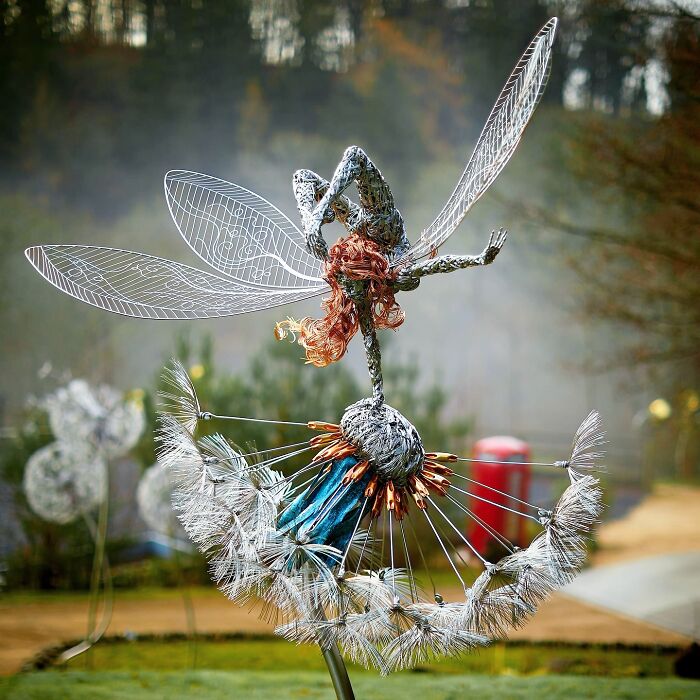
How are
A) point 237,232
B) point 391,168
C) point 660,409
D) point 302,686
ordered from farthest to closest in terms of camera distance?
point 391,168
point 660,409
point 302,686
point 237,232

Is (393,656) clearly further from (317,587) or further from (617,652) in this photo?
(617,652)

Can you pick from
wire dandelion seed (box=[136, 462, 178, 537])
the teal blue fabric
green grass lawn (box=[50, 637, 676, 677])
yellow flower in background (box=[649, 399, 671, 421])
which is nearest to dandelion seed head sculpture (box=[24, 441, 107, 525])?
wire dandelion seed (box=[136, 462, 178, 537])

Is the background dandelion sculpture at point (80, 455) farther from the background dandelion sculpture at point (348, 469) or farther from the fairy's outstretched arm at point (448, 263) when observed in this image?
the fairy's outstretched arm at point (448, 263)

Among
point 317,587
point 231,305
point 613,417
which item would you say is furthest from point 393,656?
point 613,417

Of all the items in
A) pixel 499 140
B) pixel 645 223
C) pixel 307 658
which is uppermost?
pixel 645 223

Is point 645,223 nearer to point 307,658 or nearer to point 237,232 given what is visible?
point 307,658

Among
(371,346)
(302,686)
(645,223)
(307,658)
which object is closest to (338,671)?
(371,346)

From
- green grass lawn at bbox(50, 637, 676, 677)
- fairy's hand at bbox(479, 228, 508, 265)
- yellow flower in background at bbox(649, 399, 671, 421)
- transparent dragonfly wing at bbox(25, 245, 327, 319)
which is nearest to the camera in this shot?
fairy's hand at bbox(479, 228, 508, 265)

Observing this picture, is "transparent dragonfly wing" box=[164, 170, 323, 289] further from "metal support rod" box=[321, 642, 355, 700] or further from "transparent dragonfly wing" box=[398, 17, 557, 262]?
"metal support rod" box=[321, 642, 355, 700]
